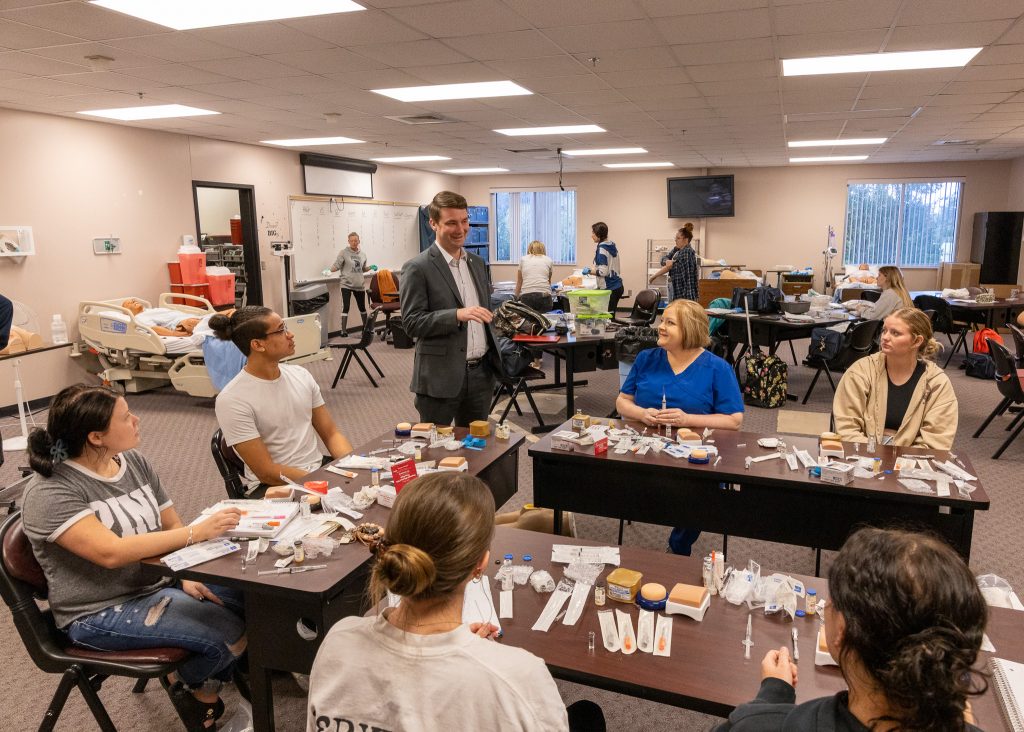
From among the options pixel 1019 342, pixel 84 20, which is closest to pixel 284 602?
pixel 84 20

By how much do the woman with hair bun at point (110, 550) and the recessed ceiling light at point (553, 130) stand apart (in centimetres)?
659

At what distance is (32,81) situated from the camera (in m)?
5.21

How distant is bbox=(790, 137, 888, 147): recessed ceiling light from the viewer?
8.95 metres

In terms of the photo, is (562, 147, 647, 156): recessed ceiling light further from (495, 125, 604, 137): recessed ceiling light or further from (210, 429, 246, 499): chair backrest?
(210, 429, 246, 499): chair backrest

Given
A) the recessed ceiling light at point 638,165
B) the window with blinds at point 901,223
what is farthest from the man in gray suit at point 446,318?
the window with blinds at point 901,223

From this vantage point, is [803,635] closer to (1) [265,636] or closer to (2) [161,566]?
(1) [265,636]

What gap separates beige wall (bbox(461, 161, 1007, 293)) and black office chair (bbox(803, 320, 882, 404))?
22.0ft

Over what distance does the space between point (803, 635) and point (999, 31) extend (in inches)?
162

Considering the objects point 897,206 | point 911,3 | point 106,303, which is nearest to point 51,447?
point 911,3

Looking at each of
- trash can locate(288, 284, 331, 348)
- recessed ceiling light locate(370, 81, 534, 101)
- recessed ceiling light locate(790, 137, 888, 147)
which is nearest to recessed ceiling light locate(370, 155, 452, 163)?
trash can locate(288, 284, 331, 348)

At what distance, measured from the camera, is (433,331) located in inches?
137

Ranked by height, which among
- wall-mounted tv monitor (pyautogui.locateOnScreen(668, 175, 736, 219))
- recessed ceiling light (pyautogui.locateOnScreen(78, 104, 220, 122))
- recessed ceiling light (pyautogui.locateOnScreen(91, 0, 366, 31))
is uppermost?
recessed ceiling light (pyautogui.locateOnScreen(78, 104, 220, 122))

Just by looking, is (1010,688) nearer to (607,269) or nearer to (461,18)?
(461,18)

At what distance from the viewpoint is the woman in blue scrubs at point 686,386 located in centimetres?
320
